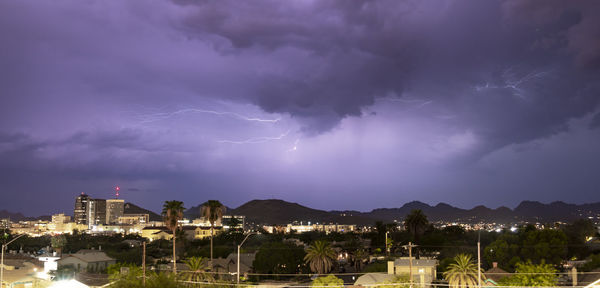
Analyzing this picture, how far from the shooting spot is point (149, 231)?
189 m

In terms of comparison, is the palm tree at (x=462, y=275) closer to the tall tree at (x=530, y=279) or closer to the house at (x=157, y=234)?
the tall tree at (x=530, y=279)

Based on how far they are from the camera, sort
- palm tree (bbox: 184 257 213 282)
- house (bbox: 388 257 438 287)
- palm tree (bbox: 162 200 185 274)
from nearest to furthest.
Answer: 1. palm tree (bbox: 184 257 213 282)
2. house (bbox: 388 257 438 287)
3. palm tree (bbox: 162 200 185 274)

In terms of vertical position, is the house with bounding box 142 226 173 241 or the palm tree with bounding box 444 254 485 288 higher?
the palm tree with bounding box 444 254 485 288

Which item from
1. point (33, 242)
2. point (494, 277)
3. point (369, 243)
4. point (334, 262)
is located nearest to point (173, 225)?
point (334, 262)

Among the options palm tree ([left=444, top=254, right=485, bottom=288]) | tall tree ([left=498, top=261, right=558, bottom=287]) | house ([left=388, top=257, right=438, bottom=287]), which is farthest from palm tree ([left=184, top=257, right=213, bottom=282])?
tall tree ([left=498, top=261, right=558, bottom=287])

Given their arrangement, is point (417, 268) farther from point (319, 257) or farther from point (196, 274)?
point (196, 274)

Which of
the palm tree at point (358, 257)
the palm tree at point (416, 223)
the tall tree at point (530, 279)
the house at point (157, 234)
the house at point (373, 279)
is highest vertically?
the palm tree at point (416, 223)

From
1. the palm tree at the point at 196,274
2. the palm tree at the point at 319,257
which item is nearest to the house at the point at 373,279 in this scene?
the palm tree at the point at 196,274

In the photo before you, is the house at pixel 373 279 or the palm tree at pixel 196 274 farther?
the palm tree at pixel 196 274

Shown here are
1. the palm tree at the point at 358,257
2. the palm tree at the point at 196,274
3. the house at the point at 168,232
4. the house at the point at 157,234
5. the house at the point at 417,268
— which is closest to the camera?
the palm tree at the point at 196,274

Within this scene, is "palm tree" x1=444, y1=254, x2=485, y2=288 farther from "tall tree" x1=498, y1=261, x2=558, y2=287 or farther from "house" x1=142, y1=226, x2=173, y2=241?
"house" x1=142, y1=226, x2=173, y2=241

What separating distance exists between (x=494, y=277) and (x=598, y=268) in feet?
39.4

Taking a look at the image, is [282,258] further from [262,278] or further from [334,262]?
[334,262]

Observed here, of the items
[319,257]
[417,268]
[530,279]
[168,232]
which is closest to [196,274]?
[319,257]
